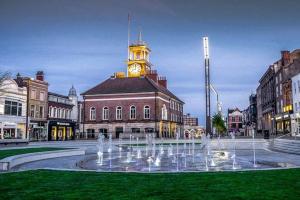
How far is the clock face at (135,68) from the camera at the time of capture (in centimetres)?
8069

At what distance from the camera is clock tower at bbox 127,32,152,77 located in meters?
80.6

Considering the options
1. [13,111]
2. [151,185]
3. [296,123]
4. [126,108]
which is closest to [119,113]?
[126,108]

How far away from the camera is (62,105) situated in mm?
61969

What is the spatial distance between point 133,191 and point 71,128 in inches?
2290

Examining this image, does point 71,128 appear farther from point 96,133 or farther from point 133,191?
point 133,191

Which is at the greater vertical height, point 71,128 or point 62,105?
point 62,105

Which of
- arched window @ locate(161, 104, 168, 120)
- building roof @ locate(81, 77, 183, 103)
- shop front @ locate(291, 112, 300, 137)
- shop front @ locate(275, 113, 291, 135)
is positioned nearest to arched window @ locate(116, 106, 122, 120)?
building roof @ locate(81, 77, 183, 103)

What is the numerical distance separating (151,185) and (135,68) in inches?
2837

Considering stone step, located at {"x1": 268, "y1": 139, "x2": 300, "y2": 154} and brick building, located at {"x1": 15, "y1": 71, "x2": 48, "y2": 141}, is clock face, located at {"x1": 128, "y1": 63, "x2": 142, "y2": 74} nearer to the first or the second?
brick building, located at {"x1": 15, "y1": 71, "x2": 48, "y2": 141}

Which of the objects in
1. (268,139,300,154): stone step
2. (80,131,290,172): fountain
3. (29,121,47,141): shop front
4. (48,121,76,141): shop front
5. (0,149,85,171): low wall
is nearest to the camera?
(0,149,85,171): low wall

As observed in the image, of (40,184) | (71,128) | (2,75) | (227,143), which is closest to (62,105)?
(71,128)

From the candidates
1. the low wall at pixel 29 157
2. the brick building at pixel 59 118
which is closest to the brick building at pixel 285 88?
the low wall at pixel 29 157

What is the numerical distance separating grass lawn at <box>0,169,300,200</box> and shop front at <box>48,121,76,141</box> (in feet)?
154

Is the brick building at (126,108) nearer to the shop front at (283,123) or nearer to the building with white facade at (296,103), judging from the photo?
the shop front at (283,123)
